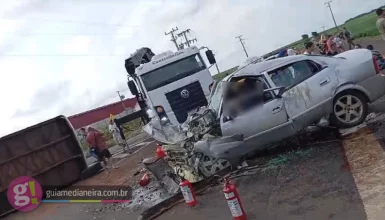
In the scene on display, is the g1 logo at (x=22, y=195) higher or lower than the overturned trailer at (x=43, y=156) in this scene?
lower

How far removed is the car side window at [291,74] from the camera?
829cm

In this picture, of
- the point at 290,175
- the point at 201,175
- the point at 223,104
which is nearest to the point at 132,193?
the point at 201,175

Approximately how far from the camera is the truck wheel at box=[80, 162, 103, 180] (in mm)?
14742

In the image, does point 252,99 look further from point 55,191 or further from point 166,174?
point 55,191

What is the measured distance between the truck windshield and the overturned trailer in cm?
309

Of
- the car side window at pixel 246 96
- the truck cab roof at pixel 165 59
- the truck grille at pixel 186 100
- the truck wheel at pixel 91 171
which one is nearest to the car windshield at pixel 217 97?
the car side window at pixel 246 96

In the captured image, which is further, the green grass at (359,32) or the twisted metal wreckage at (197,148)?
the green grass at (359,32)

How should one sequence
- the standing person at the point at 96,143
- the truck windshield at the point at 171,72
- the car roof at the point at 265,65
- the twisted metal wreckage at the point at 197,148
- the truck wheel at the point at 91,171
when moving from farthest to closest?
the truck windshield at the point at 171,72 < the truck wheel at the point at 91,171 < the standing person at the point at 96,143 < the car roof at the point at 265,65 < the twisted metal wreckage at the point at 197,148

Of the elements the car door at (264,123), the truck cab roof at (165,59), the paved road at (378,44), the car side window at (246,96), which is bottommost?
the paved road at (378,44)

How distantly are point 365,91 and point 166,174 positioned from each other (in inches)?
165

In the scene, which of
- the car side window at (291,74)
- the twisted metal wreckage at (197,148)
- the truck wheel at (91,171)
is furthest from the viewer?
the truck wheel at (91,171)

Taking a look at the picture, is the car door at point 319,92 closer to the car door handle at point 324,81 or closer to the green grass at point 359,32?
the car door handle at point 324,81

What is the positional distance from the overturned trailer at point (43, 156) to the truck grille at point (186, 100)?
342cm

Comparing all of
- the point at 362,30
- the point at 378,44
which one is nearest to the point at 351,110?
the point at 378,44
